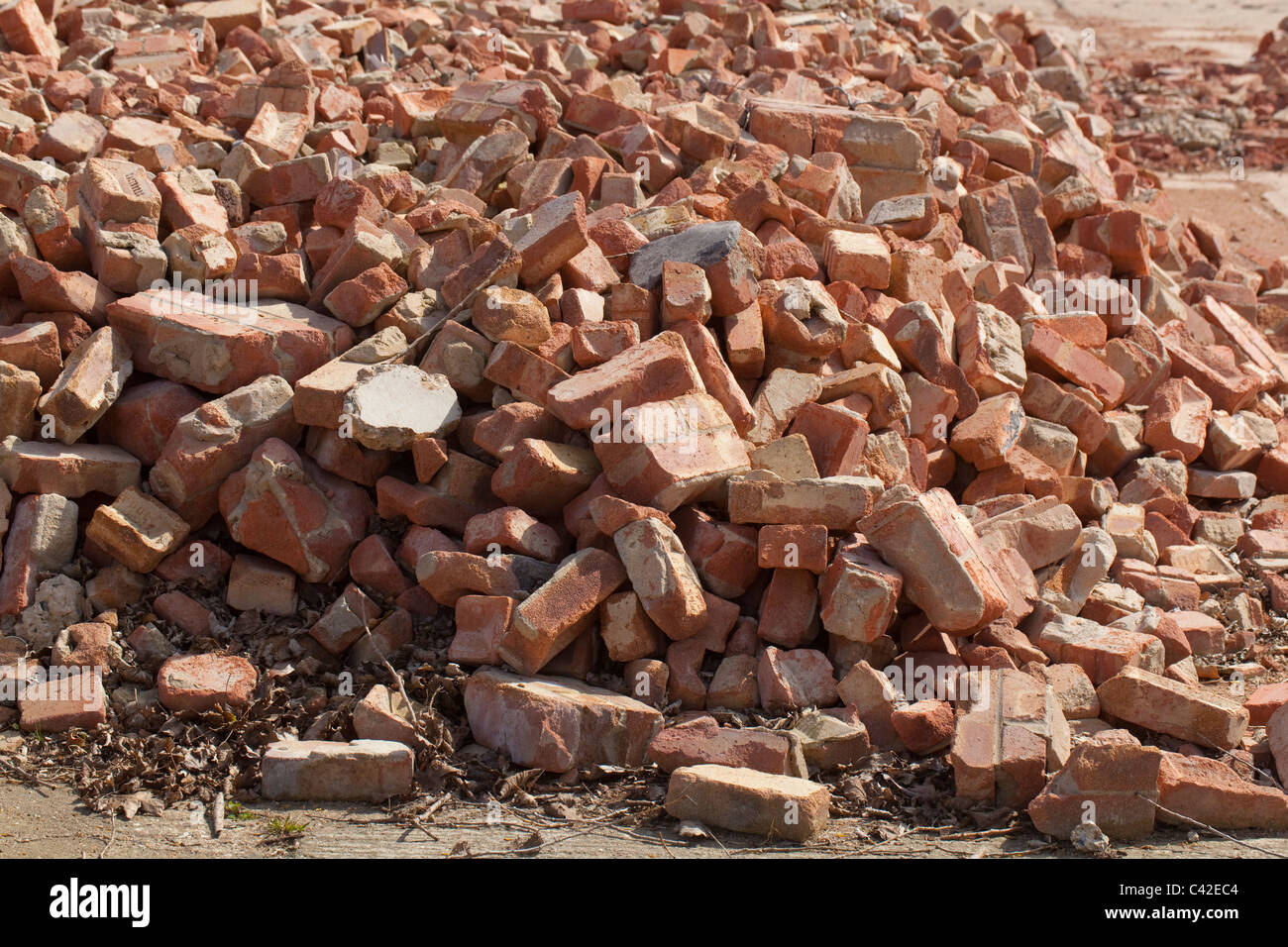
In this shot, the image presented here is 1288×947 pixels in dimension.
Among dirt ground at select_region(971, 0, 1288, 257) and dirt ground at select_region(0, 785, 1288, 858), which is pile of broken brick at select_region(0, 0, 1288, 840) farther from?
dirt ground at select_region(971, 0, 1288, 257)

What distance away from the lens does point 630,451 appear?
15.5 feet

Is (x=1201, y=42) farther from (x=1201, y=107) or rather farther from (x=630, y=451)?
(x=630, y=451)

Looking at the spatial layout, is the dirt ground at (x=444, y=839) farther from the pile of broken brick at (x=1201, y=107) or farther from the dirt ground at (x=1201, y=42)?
the pile of broken brick at (x=1201, y=107)

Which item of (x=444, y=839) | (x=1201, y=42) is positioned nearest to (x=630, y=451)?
(x=444, y=839)

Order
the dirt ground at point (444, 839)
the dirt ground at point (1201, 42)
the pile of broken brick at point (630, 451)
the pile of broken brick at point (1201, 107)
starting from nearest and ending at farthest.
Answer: the dirt ground at point (444, 839)
the pile of broken brick at point (630, 451)
the dirt ground at point (1201, 42)
the pile of broken brick at point (1201, 107)

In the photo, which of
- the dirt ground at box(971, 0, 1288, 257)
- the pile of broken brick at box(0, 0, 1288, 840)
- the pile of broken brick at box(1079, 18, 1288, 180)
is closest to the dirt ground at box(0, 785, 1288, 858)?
the pile of broken brick at box(0, 0, 1288, 840)

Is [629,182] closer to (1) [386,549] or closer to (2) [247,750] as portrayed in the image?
(1) [386,549]

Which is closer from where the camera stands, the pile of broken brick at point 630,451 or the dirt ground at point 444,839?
the dirt ground at point 444,839

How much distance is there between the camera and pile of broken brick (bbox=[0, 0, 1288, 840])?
171 inches

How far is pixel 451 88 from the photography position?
7605mm

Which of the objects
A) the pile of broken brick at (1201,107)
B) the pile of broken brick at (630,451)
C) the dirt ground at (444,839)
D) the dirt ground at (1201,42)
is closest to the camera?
the dirt ground at (444,839)

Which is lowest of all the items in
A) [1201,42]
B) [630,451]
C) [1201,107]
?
[630,451]

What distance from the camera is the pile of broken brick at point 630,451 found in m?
4.35

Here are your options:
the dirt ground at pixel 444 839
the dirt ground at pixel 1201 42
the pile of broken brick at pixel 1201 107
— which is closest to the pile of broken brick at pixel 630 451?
the dirt ground at pixel 444 839
